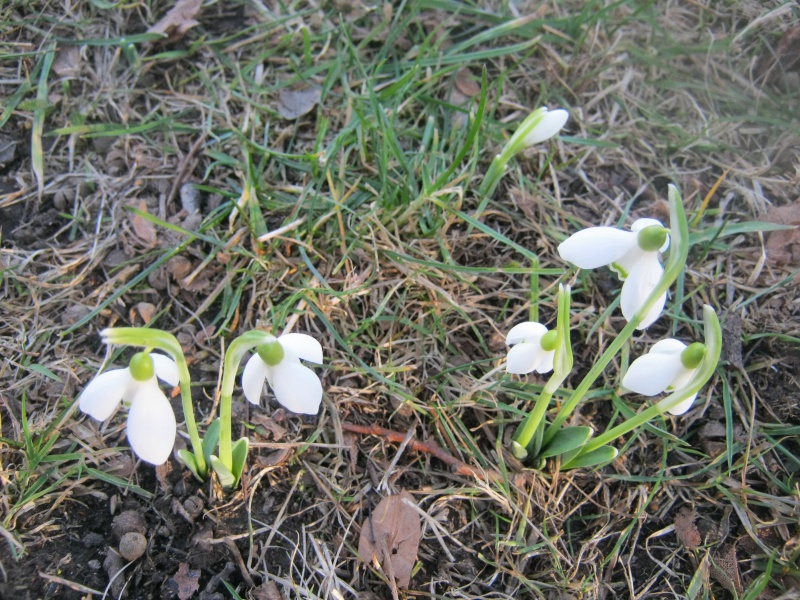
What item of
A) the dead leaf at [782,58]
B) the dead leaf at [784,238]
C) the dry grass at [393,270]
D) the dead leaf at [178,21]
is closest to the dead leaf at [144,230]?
the dry grass at [393,270]

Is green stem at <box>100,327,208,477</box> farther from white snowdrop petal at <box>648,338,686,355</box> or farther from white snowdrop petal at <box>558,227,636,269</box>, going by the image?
white snowdrop petal at <box>648,338,686,355</box>

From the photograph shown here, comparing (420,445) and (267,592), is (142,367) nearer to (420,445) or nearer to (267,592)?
(267,592)

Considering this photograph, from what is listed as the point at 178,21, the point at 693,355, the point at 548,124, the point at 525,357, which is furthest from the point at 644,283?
the point at 178,21

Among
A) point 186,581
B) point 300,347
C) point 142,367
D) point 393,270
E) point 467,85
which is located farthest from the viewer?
point 467,85

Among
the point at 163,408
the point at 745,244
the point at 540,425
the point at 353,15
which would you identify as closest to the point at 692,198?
the point at 745,244

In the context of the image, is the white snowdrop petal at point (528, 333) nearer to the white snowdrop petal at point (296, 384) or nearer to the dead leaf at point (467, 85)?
the white snowdrop petal at point (296, 384)

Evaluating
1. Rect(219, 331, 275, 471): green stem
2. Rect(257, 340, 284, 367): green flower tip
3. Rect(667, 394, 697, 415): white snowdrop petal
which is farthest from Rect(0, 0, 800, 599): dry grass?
Rect(257, 340, 284, 367): green flower tip

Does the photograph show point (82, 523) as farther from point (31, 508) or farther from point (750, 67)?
point (750, 67)

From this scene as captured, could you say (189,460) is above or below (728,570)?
above
